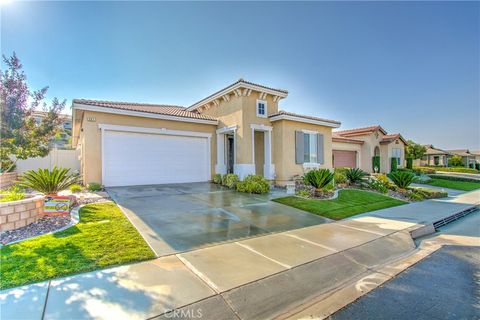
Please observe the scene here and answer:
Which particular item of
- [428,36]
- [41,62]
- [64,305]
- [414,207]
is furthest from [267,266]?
[428,36]

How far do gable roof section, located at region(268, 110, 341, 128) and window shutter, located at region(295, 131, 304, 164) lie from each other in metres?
0.91

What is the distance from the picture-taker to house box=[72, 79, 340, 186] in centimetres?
1140

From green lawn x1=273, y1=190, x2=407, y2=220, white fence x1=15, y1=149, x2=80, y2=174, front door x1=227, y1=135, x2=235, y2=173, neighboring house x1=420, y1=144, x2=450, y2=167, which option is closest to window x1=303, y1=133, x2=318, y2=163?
green lawn x1=273, y1=190, x2=407, y2=220

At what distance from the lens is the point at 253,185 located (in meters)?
11.5

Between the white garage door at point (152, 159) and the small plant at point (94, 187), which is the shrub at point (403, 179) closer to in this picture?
the white garage door at point (152, 159)

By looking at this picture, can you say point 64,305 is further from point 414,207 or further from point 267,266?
point 414,207

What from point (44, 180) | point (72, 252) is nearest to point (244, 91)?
point (44, 180)

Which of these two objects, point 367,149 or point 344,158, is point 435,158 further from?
point 344,158

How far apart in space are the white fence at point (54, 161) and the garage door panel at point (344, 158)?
74.5 ft

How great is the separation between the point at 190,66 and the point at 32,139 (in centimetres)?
855

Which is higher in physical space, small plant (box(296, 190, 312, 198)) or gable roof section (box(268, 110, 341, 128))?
gable roof section (box(268, 110, 341, 128))

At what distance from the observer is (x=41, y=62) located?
8.76 m

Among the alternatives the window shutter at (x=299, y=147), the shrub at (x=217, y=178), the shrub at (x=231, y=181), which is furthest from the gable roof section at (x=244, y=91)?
the shrub at (x=217, y=178)
